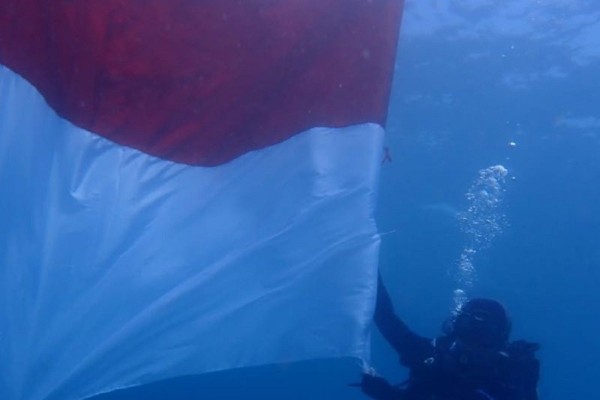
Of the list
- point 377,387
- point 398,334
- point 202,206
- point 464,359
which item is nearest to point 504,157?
point 398,334

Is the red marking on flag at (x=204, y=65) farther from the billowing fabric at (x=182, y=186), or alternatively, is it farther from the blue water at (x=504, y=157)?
the blue water at (x=504, y=157)

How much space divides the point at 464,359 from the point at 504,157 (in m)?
18.1

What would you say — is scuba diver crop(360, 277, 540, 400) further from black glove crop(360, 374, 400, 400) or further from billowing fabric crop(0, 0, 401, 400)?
billowing fabric crop(0, 0, 401, 400)

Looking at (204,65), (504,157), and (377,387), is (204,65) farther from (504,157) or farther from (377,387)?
(504,157)

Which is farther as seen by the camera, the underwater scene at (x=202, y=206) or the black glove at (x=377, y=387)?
the black glove at (x=377, y=387)

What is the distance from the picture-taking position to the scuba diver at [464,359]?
516 centimetres

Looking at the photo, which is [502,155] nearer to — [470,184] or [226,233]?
[470,184]

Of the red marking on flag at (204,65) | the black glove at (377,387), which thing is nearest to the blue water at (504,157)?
the black glove at (377,387)

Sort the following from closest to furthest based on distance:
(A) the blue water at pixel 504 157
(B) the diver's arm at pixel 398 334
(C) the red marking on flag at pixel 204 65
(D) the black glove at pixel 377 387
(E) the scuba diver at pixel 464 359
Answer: (C) the red marking on flag at pixel 204 65 → (E) the scuba diver at pixel 464 359 → (D) the black glove at pixel 377 387 → (B) the diver's arm at pixel 398 334 → (A) the blue water at pixel 504 157

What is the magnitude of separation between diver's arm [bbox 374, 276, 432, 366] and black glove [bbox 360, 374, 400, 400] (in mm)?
320

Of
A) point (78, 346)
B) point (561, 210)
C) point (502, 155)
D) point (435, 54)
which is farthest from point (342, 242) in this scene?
point (561, 210)

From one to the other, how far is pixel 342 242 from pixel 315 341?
0.56 meters

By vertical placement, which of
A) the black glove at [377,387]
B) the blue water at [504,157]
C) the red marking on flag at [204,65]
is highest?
the blue water at [504,157]

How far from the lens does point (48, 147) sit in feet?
11.8
